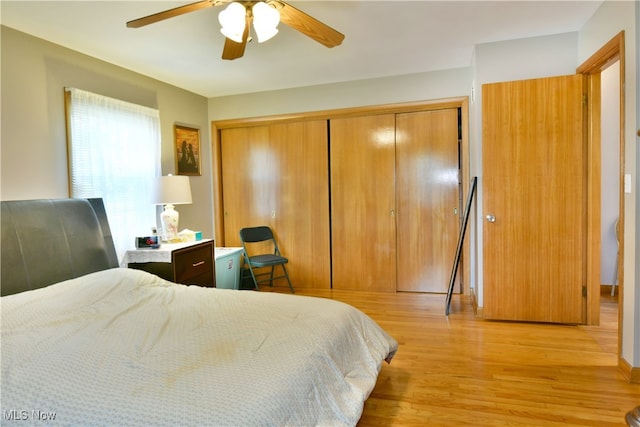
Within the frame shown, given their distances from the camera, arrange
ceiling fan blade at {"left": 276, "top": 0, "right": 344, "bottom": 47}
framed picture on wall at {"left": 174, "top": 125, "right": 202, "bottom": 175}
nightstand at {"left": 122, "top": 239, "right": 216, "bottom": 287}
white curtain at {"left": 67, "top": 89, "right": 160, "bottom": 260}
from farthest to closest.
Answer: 1. framed picture on wall at {"left": 174, "top": 125, "right": 202, "bottom": 175}
2. nightstand at {"left": 122, "top": 239, "right": 216, "bottom": 287}
3. white curtain at {"left": 67, "top": 89, "right": 160, "bottom": 260}
4. ceiling fan blade at {"left": 276, "top": 0, "right": 344, "bottom": 47}

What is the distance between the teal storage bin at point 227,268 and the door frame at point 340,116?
0.65m

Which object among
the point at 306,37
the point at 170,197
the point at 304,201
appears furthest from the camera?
the point at 304,201

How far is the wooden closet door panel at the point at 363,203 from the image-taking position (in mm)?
4004

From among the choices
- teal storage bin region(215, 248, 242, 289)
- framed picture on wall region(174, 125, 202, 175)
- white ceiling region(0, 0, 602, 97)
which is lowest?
teal storage bin region(215, 248, 242, 289)

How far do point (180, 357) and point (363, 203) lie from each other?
2.97 meters

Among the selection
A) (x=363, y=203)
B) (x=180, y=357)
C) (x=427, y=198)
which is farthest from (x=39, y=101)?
(x=427, y=198)

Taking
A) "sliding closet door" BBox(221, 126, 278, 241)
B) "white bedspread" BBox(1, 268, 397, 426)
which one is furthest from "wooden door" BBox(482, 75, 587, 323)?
"sliding closet door" BBox(221, 126, 278, 241)

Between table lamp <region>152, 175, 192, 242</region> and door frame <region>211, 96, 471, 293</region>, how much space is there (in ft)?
3.71

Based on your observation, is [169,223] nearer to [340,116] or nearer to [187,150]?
[187,150]

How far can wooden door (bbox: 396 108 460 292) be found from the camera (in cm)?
382

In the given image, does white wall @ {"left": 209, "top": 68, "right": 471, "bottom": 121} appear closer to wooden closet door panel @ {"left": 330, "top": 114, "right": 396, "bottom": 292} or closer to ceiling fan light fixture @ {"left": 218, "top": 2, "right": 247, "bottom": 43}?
wooden closet door panel @ {"left": 330, "top": 114, "right": 396, "bottom": 292}

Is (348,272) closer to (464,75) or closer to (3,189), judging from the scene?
(464,75)

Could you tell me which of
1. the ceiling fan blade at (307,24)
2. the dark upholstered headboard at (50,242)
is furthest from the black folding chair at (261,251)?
the ceiling fan blade at (307,24)

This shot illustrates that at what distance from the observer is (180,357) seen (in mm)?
1357
